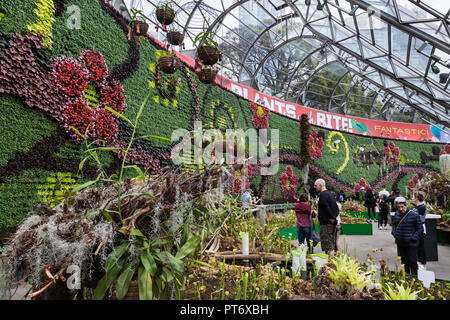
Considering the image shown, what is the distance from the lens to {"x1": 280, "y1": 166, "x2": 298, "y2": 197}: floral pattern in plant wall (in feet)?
31.6

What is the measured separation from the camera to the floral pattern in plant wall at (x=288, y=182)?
9.64 m

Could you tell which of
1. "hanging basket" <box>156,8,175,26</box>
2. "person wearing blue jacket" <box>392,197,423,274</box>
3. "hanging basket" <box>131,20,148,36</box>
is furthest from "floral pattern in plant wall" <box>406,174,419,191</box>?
"hanging basket" <box>131,20,148,36</box>

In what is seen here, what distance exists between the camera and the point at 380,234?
7555 mm

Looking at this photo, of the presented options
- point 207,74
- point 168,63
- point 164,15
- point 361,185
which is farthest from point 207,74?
point 361,185

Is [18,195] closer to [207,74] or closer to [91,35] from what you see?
[91,35]

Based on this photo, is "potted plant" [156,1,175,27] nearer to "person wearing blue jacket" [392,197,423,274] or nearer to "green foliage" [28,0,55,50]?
"green foliage" [28,0,55,50]

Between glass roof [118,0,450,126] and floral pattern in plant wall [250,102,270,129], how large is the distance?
350 cm

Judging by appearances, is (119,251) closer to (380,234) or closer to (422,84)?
(380,234)

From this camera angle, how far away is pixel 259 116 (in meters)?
8.89

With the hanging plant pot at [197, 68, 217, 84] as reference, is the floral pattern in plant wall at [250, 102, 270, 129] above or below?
above

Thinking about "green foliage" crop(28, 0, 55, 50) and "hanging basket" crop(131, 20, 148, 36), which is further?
"hanging basket" crop(131, 20, 148, 36)

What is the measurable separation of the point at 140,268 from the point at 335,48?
17704 millimetres
